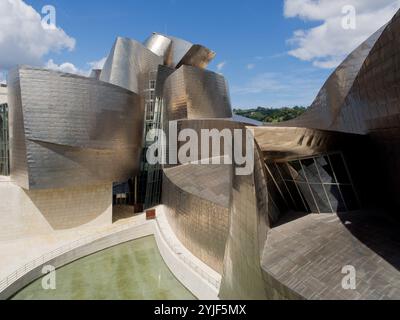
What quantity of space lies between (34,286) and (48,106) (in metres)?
9.22

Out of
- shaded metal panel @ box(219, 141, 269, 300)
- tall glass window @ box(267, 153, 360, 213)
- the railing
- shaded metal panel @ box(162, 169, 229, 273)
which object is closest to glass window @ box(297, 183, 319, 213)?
tall glass window @ box(267, 153, 360, 213)

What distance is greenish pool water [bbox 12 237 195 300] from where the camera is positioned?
33.1 feet

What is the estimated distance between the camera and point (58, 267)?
42.2 feet

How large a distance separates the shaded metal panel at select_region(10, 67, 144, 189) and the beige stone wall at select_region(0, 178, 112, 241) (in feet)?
2.97

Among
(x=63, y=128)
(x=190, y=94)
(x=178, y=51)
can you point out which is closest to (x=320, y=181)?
(x=63, y=128)

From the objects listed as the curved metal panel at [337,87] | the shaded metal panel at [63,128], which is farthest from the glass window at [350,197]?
the shaded metal panel at [63,128]

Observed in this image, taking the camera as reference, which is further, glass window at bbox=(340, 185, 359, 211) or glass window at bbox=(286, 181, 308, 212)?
glass window at bbox=(286, 181, 308, 212)

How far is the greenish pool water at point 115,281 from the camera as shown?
10.1 metres

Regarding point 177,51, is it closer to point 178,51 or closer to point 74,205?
point 178,51

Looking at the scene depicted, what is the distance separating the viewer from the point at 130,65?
24.9m

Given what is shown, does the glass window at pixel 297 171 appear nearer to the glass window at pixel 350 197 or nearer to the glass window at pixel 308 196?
the glass window at pixel 308 196

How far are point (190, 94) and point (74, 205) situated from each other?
38.8 feet

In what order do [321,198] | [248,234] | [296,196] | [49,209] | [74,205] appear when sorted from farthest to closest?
[74,205] < [49,209] < [296,196] < [321,198] < [248,234]

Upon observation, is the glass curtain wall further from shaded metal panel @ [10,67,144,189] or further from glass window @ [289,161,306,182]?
shaded metal panel @ [10,67,144,189]
